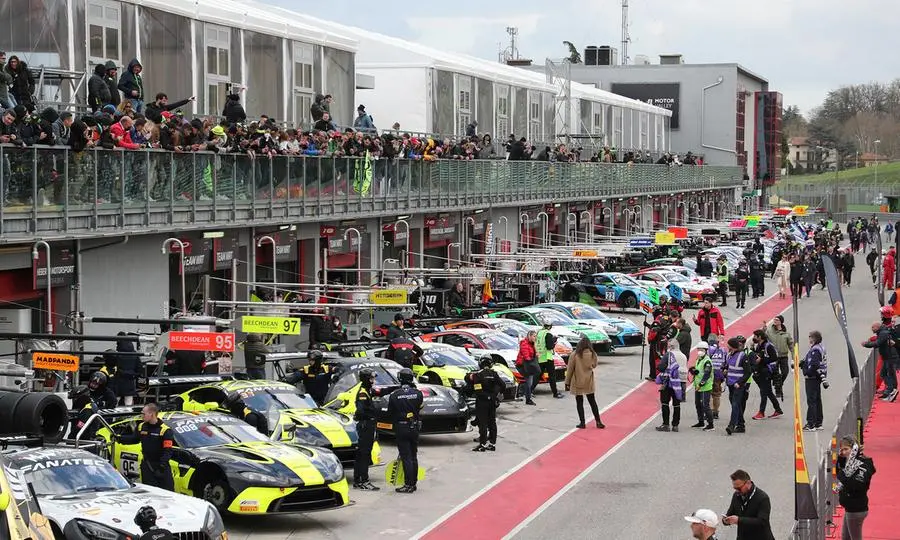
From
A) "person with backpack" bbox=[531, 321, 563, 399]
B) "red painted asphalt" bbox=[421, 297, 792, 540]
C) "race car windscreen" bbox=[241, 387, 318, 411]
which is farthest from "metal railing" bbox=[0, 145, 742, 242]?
"red painted asphalt" bbox=[421, 297, 792, 540]

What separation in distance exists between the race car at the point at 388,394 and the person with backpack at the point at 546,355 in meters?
4.55

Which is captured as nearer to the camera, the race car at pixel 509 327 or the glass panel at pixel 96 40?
the glass panel at pixel 96 40

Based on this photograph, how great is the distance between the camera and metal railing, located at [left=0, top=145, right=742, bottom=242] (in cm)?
2166

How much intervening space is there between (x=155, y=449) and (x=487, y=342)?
1352 centimetres

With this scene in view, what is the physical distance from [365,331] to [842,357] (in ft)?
37.2

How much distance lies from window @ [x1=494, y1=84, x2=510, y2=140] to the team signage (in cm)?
3799

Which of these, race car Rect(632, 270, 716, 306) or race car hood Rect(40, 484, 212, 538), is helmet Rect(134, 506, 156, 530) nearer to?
race car hood Rect(40, 484, 212, 538)

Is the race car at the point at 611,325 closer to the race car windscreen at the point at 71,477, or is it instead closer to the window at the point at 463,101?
the window at the point at 463,101

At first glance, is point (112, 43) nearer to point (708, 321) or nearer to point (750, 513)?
point (708, 321)

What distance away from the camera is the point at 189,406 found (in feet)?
65.9

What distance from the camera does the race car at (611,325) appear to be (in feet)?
113

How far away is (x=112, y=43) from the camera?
2708cm

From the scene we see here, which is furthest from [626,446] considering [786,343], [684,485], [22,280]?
[22,280]

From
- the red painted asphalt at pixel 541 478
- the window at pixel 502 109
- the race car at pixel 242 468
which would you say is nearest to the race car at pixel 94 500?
the race car at pixel 242 468
